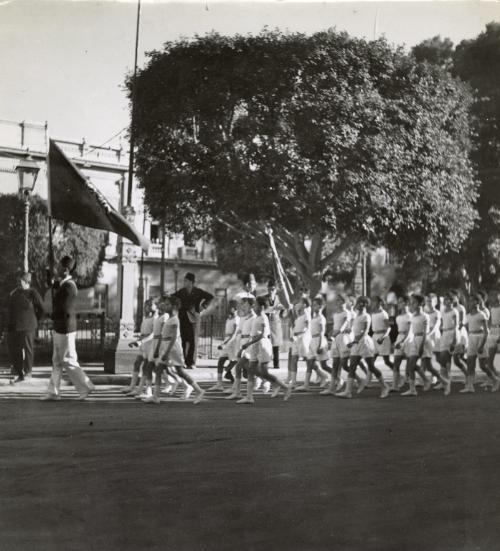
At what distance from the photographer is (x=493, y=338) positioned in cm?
1498

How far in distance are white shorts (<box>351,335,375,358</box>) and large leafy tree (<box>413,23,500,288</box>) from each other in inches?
292

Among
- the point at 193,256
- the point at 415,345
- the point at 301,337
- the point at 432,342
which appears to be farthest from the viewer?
the point at 193,256

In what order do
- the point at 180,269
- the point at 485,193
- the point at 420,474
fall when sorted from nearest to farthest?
the point at 420,474 < the point at 485,193 < the point at 180,269

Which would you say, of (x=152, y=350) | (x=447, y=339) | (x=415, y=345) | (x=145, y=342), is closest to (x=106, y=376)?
(x=145, y=342)

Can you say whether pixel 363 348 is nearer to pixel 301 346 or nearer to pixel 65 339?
Result: pixel 301 346

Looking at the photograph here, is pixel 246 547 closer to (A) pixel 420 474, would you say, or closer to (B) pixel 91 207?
(A) pixel 420 474

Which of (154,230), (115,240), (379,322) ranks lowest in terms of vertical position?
(379,322)

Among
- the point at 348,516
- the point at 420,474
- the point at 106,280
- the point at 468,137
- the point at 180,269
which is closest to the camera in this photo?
the point at 348,516

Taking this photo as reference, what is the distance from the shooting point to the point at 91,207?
13.2 m

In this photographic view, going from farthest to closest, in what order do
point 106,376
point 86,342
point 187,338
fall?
1. point 86,342
2. point 187,338
3. point 106,376

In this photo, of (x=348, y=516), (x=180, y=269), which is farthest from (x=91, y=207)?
(x=180, y=269)

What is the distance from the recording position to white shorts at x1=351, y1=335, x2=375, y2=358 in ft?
43.8

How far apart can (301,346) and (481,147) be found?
36.3ft

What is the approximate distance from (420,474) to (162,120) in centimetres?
1452
